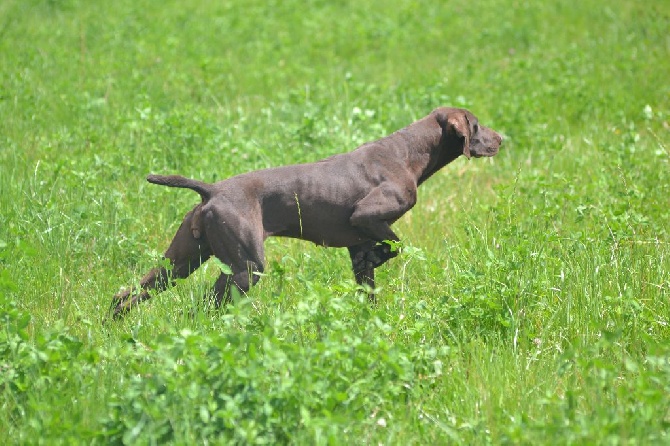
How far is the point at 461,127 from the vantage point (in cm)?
607

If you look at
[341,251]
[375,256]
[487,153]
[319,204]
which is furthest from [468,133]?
[341,251]

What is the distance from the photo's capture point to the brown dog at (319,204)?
17.6ft

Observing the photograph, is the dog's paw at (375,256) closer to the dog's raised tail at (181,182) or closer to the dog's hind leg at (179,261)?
the dog's hind leg at (179,261)

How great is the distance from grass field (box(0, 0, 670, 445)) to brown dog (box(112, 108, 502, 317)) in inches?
7.1

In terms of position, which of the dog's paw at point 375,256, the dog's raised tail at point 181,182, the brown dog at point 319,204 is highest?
the dog's raised tail at point 181,182

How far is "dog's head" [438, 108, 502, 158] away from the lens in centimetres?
607

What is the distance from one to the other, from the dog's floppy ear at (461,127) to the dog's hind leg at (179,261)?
173cm

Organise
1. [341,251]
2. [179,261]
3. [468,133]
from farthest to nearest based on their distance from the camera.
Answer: [341,251]
[468,133]
[179,261]

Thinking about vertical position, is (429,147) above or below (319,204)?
above

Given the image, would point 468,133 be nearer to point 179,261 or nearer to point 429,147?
point 429,147

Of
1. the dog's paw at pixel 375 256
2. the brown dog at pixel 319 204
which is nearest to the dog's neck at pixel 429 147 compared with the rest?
the brown dog at pixel 319 204

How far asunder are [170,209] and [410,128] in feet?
6.50

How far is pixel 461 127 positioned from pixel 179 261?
1.98 metres

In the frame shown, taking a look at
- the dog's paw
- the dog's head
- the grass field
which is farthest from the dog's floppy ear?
the dog's paw
